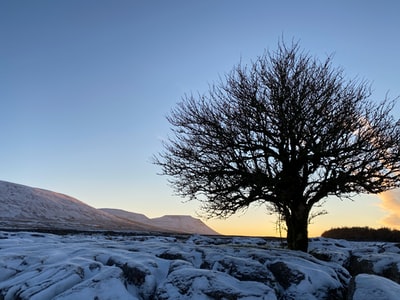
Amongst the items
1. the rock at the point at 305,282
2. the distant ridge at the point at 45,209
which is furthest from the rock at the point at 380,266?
the distant ridge at the point at 45,209

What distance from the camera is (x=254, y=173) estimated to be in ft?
44.9

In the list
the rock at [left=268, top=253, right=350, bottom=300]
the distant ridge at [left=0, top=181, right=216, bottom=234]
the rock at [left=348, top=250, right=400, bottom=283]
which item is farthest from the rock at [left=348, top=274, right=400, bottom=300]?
the distant ridge at [left=0, top=181, right=216, bottom=234]

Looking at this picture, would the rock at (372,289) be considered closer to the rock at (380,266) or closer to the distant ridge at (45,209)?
the rock at (380,266)

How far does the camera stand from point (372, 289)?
24.0ft

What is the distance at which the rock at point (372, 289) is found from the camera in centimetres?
707

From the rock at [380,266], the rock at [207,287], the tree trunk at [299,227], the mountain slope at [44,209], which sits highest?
the mountain slope at [44,209]

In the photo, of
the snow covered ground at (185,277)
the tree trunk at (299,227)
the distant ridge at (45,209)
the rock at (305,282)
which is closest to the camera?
the snow covered ground at (185,277)

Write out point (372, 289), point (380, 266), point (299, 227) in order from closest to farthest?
point (372, 289) < point (380, 266) < point (299, 227)

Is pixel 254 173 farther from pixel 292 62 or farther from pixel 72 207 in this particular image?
pixel 72 207

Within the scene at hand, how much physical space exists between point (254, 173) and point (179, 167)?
125 inches

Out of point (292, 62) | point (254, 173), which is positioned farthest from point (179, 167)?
point (292, 62)

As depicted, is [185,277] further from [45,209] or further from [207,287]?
[45,209]

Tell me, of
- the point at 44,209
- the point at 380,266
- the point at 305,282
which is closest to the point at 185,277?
the point at 305,282

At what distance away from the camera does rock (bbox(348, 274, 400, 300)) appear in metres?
7.07
